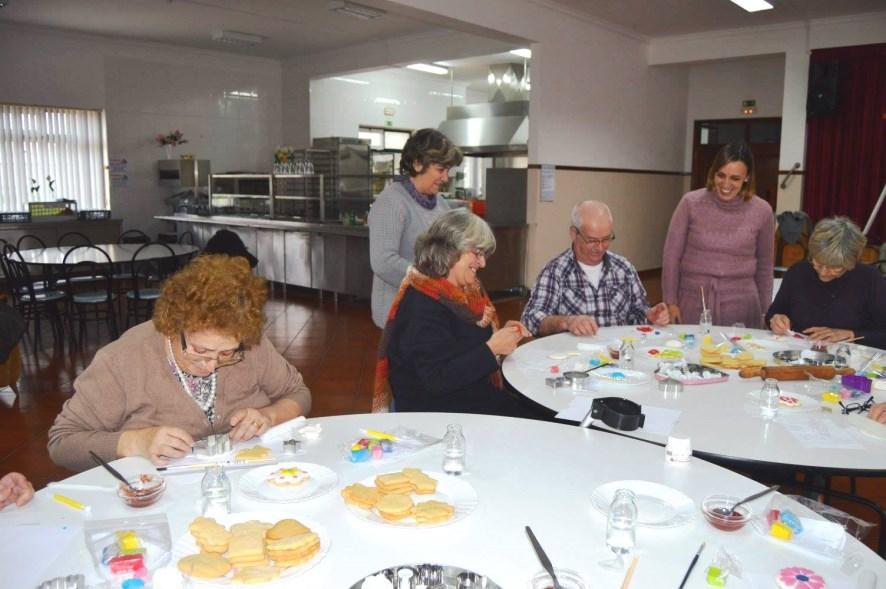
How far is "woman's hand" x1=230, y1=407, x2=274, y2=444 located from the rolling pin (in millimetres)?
1593

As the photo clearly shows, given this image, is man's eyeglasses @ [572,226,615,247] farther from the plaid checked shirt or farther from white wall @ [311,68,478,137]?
white wall @ [311,68,478,137]

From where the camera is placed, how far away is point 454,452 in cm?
162

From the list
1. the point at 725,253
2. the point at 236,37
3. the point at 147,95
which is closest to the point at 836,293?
the point at 725,253

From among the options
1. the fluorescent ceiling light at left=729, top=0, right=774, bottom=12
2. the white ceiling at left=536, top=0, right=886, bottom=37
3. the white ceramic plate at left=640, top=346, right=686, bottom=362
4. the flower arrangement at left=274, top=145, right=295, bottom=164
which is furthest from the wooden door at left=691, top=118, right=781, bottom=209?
the white ceramic plate at left=640, top=346, right=686, bottom=362

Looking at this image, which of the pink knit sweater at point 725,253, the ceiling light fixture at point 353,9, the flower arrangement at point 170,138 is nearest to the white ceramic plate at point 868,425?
the pink knit sweater at point 725,253

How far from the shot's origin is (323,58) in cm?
1084

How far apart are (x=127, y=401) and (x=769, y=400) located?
1.78 metres

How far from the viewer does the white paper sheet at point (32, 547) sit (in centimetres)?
115

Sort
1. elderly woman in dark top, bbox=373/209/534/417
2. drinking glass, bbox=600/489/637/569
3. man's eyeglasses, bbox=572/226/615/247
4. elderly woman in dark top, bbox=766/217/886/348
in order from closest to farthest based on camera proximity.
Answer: drinking glass, bbox=600/489/637/569, elderly woman in dark top, bbox=373/209/534/417, elderly woman in dark top, bbox=766/217/886/348, man's eyeglasses, bbox=572/226/615/247

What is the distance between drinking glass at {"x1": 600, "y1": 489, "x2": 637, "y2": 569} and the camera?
123cm

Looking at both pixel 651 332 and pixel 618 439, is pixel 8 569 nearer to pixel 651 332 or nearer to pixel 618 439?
pixel 618 439

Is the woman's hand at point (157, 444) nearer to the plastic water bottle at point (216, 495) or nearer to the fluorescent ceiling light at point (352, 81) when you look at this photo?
the plastic water bottle at point (216, 495)

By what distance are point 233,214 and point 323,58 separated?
2923mm

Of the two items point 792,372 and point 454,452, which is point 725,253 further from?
point 454,452
